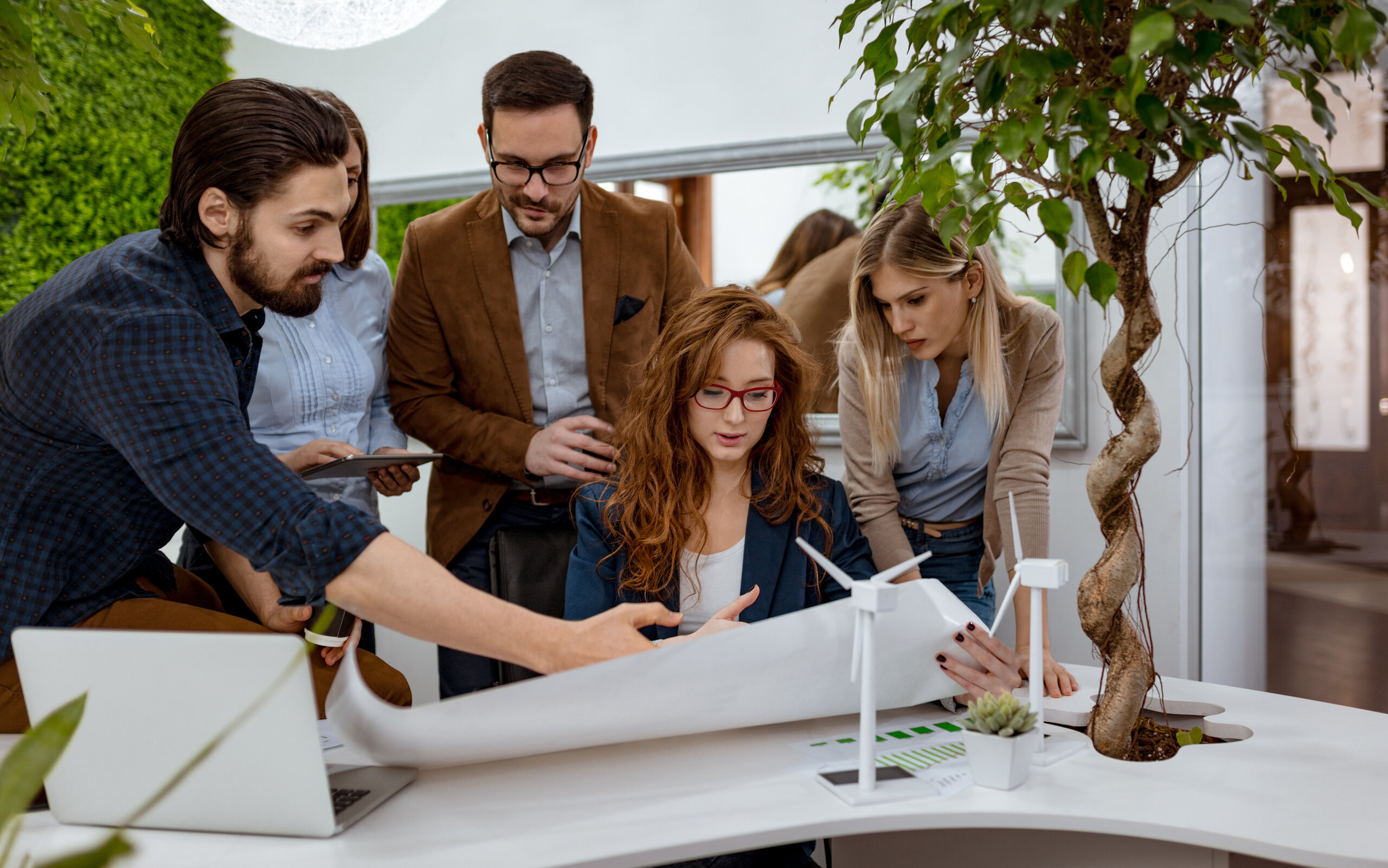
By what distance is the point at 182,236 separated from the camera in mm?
1465

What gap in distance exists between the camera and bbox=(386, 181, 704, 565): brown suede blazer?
7.52 feet

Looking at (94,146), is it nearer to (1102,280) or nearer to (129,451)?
(129,451)

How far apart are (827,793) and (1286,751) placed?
26.7 inches

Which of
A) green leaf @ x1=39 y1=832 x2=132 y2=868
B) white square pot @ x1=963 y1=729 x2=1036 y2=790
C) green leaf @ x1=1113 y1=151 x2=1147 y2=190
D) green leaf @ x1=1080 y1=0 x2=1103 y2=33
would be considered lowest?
white square pot @ x1=963 y1=729 x2=1036 y2=790

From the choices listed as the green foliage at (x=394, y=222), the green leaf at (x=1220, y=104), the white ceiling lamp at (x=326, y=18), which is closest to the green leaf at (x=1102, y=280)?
the green leaf at (x=1220, y=104)

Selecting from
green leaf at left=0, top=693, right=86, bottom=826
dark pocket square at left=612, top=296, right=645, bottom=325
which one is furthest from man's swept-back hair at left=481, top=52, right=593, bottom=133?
green leaf at left=0, top=693, right=86, bottom=826

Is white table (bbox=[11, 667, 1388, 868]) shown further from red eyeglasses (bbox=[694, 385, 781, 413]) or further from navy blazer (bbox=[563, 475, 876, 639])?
red eyeglasses (bbox=[694, 385, 781, 413])

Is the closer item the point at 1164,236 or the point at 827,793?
the point at 827,793

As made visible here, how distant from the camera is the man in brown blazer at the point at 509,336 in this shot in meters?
2.26

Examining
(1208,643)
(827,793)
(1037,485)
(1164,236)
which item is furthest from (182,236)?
(1208,643)

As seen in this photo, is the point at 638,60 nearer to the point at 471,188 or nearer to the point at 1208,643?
the point at 471,188

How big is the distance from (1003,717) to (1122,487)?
0.41 meters

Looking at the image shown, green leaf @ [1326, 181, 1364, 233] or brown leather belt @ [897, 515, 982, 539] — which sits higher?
green leaf @ [1326, 181, 1364, 233]

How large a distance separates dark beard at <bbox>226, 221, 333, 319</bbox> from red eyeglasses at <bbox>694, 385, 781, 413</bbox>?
2.27 ft
